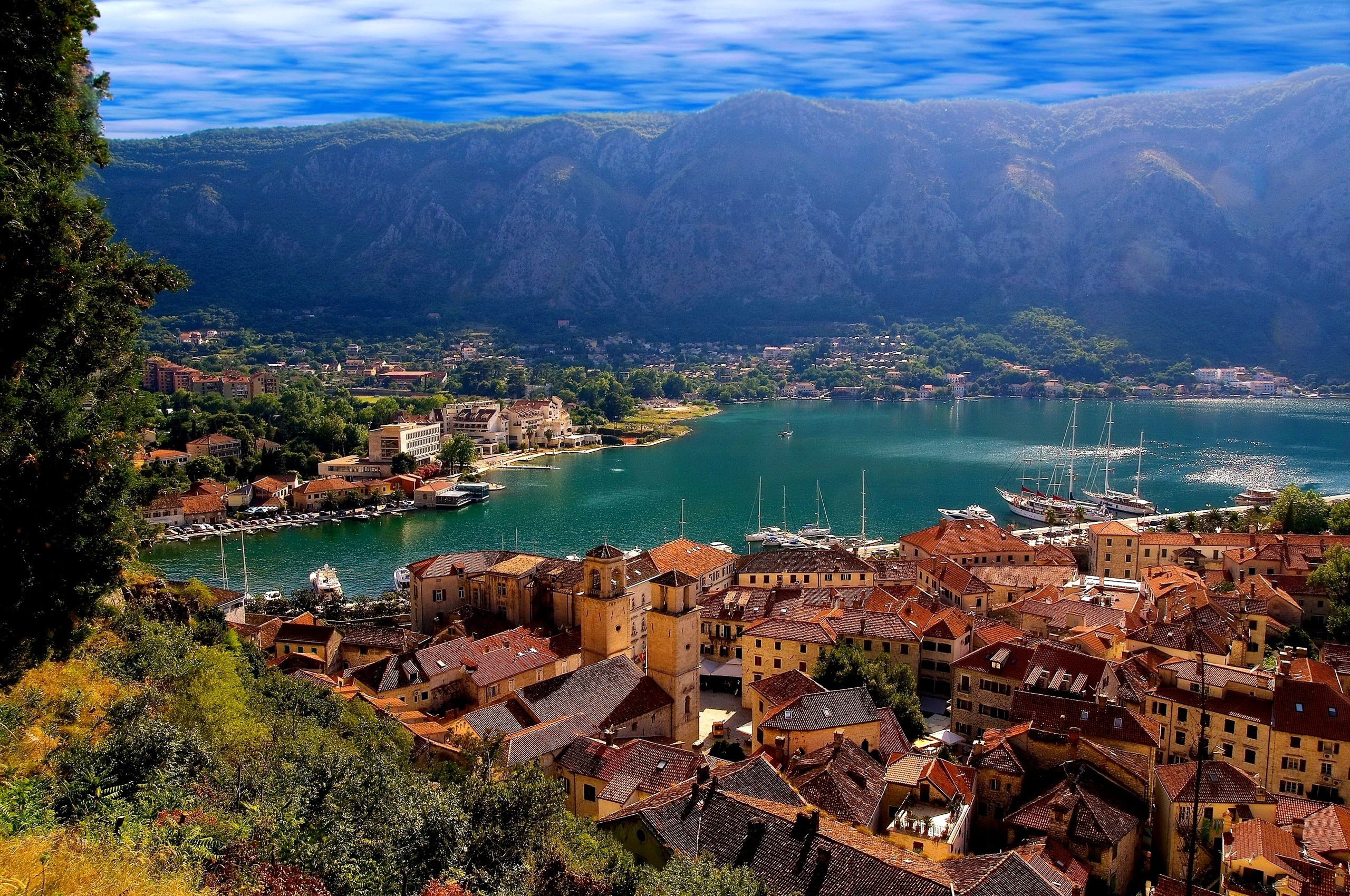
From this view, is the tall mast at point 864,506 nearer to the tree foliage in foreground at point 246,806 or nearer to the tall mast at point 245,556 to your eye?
the tall mast at point 245,556

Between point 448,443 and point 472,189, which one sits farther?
point 472,189

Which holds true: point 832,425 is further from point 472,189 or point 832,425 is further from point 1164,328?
point 472,189

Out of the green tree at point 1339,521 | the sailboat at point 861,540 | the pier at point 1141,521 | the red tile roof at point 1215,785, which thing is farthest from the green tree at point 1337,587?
the sailboat at point 861,540

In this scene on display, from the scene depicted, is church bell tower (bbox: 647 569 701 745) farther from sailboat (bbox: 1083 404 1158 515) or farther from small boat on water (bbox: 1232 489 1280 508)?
sailboat (bbox: 1083 404 1158 515)

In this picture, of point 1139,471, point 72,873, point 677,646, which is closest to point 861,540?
point 677,646

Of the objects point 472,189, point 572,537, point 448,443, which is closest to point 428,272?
point 472,189

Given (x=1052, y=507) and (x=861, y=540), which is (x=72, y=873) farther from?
(x=1052, y=507)

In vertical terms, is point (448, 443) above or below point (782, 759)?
below
